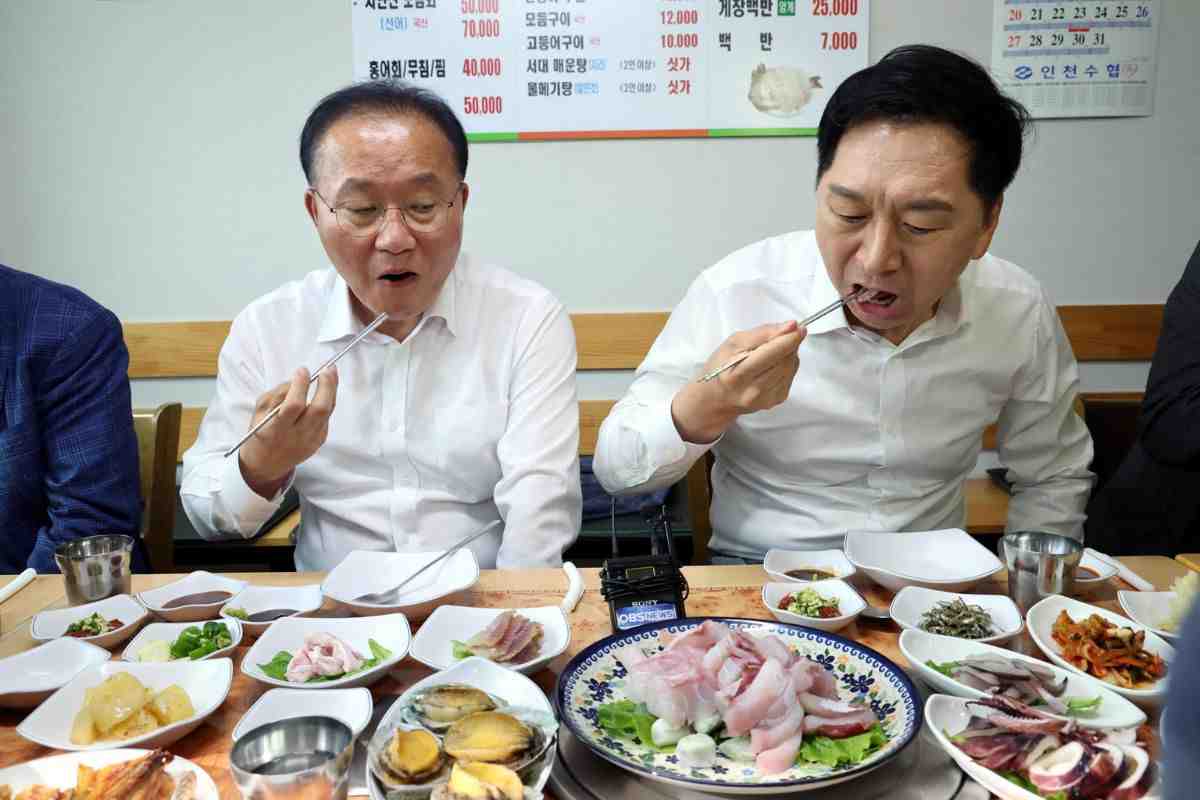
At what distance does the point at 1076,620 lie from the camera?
142 cm

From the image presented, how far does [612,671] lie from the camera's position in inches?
48.7

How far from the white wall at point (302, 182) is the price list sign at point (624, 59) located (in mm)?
93

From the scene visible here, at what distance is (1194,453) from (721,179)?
1870 mm

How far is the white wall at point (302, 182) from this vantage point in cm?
332

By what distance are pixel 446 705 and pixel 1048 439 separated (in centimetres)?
169

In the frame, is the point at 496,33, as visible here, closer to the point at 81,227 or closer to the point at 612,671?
the point at 81,227

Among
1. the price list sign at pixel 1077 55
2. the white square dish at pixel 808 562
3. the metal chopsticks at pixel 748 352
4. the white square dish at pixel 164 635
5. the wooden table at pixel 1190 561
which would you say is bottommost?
the wooden table at pixel 1190 561

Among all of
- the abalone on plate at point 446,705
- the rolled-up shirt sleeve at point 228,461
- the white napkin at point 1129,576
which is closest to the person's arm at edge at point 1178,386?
the white napkin at point 1129,576

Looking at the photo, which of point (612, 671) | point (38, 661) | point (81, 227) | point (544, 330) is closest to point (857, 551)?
point (612, 671)

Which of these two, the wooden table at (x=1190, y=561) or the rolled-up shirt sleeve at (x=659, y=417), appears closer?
the wooden table at (x=1190, y=561)

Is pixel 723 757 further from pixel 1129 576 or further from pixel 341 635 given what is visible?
pixel 1129 576

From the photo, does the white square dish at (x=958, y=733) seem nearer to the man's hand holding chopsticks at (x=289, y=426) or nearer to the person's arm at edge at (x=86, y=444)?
the man's hand holding chopsticks at (x=289, y=426)

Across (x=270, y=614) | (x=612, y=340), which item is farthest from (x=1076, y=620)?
(x=612, y=340)

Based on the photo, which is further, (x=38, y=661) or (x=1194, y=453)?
(x=1194, y=453)
